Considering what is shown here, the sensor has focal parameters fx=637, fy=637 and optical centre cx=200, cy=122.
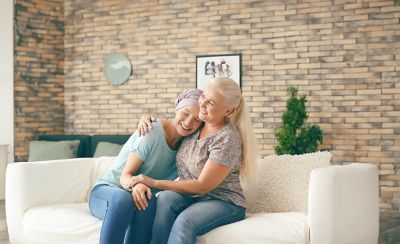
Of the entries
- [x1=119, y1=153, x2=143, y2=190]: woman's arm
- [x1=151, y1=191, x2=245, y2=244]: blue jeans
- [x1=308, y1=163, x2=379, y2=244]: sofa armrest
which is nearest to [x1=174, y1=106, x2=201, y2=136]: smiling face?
[x1=119, y1=153, x2=143, y2=190]: woman's arm

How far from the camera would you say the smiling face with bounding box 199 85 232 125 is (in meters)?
3.15

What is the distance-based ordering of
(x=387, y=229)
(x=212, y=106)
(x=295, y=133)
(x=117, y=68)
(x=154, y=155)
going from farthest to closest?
(x=117, y=68), (x=295, y=133), (x=387, y=229), (x=154, y=155), (x=212, y=106)

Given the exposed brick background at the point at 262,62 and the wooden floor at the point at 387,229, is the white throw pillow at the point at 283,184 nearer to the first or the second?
the wooden floor at the point at 387,229

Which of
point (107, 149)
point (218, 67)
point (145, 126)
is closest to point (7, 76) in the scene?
point (107, 149)

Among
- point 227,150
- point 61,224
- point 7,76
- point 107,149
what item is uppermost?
point 7,76

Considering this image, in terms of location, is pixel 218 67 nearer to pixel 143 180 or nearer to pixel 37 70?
pixel 37 70

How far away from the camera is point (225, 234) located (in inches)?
119

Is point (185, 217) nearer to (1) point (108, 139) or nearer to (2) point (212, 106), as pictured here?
(2) point (212, 106)

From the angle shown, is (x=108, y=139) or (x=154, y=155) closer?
(x=154, y=155)

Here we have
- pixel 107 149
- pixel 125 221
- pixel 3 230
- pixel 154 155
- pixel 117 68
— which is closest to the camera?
pixel 125 221

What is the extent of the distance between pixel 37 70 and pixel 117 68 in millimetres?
1068

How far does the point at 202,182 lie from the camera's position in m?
3.04

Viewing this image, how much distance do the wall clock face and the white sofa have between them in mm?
4261

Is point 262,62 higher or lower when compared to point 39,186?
higher
